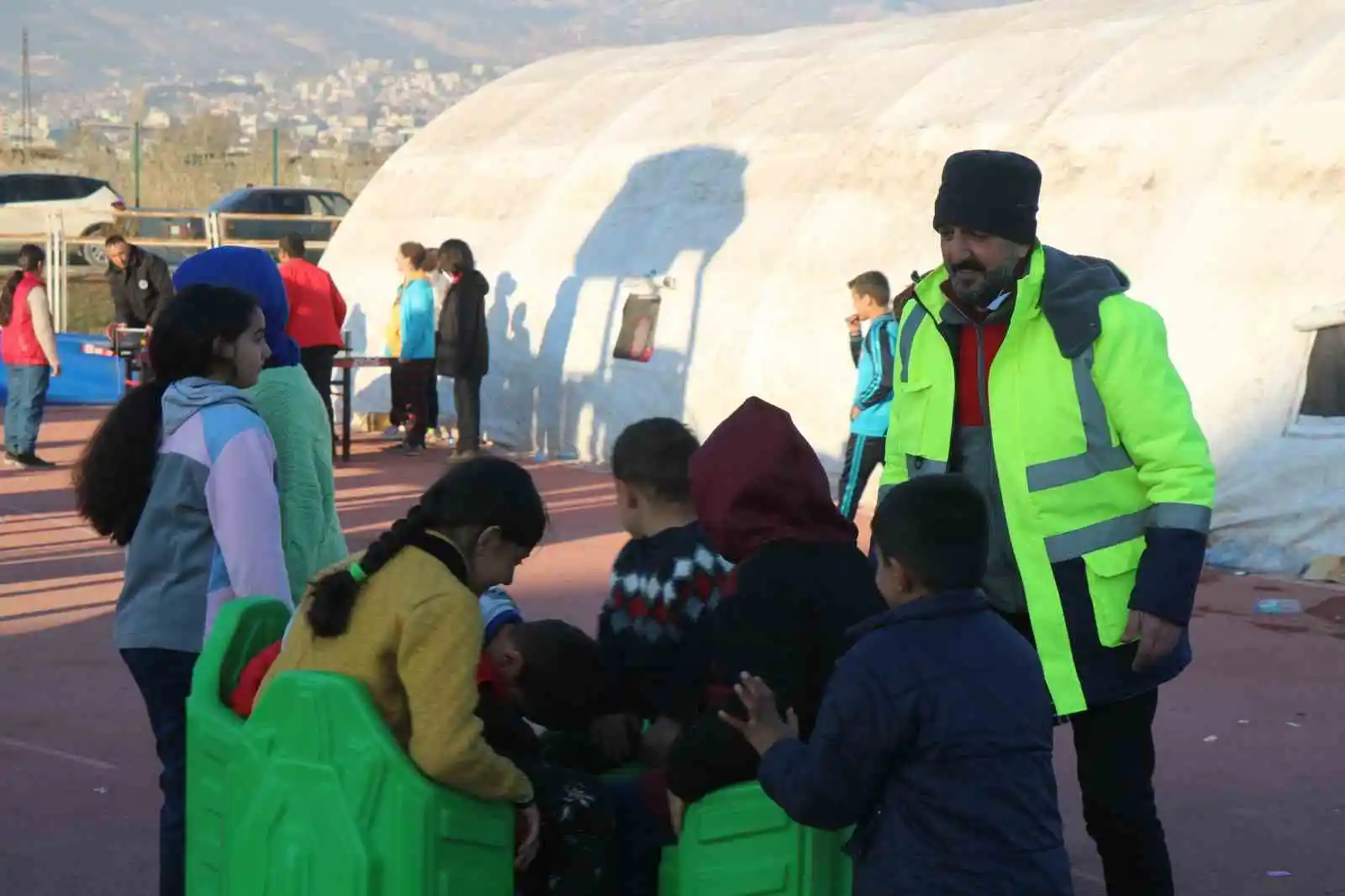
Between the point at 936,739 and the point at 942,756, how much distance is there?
1.6 inches

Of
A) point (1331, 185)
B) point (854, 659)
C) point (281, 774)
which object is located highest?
point (1331, 185)

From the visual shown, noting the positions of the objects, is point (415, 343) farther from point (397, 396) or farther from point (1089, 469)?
point (1089, 469)

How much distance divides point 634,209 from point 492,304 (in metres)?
1.89

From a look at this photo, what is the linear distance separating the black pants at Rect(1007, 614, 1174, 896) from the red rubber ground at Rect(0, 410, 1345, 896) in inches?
57.9

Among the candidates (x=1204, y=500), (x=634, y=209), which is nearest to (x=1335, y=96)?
(x=634, y=209)

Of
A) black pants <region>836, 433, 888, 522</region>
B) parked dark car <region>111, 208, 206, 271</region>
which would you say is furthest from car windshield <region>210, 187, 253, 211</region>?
black pants <region>836, 433, 888, 522</region>

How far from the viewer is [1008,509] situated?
4.32 m

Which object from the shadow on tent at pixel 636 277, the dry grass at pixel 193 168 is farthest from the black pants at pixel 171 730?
the dry grass at pixel 193 168

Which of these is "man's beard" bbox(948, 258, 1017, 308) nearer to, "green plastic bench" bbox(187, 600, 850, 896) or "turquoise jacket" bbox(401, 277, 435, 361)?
"green plastic bench" bbox(187, 600, 850, 896)

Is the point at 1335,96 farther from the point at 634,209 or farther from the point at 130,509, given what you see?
the point at 130,509

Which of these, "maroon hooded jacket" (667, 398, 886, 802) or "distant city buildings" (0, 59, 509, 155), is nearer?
"maroon hooded jacket" (667, 398, 886, 802)

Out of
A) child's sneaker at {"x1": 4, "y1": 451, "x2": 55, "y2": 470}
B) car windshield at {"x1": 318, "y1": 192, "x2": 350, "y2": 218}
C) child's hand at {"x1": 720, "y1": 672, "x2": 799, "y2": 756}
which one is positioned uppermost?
child's hand at {"x1": 720, "y1": 672, "x2": 799, "y2": 756}

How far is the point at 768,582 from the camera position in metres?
3.84

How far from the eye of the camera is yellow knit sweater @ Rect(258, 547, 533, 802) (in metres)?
3.70
